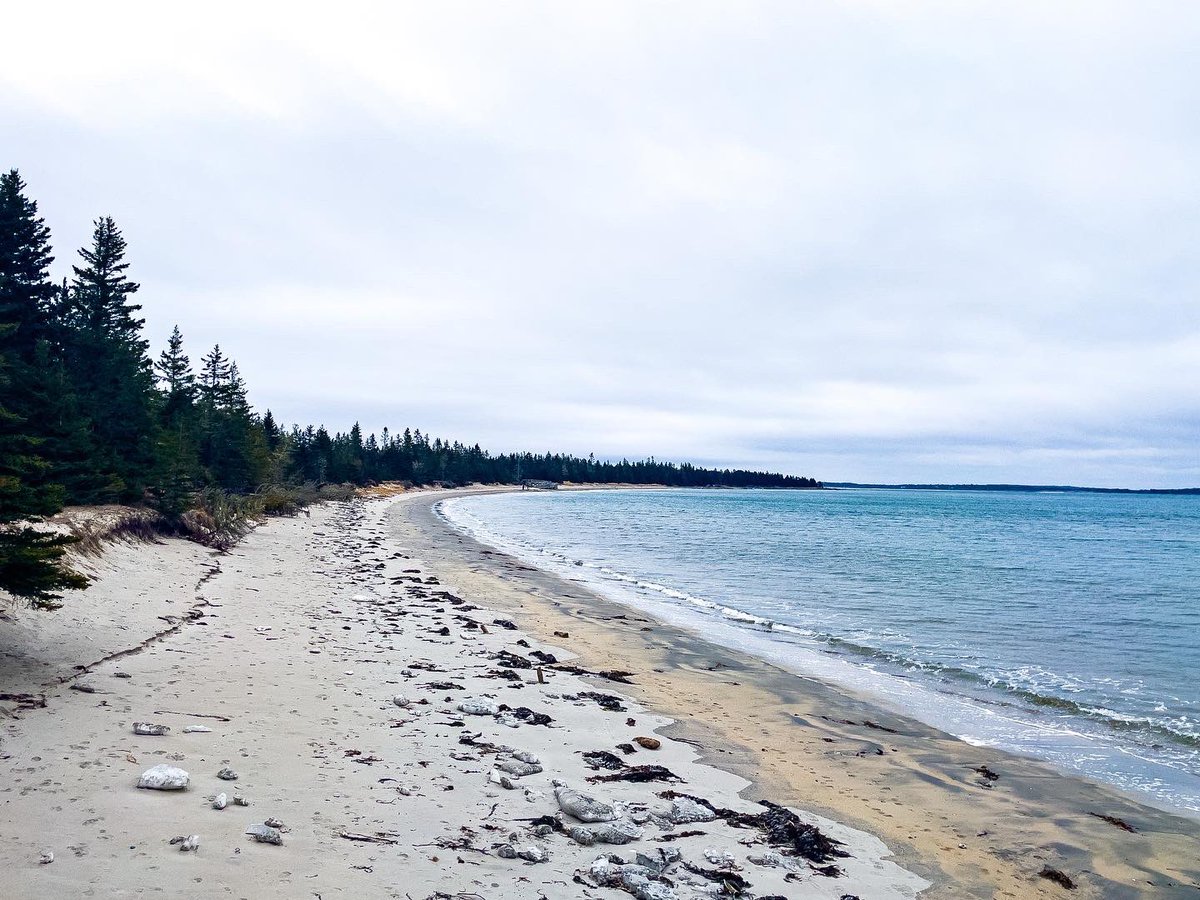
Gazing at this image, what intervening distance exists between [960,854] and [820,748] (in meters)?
3.04

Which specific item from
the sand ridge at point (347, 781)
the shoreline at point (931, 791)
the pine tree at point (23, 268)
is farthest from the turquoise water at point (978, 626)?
the pine tree at point (23, 268)

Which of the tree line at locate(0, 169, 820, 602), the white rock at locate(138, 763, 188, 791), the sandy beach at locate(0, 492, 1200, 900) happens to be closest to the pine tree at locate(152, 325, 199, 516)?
the tree line at locate(0, 169, 820, 602)

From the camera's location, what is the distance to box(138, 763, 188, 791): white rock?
222 inches

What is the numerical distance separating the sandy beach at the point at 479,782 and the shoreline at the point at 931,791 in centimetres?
4

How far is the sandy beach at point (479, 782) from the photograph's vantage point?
5047 mm

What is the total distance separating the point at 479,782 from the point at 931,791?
542cm

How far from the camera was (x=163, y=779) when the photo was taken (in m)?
5.66

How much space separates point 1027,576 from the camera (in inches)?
1345

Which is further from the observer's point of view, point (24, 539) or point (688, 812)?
point (24, 539)

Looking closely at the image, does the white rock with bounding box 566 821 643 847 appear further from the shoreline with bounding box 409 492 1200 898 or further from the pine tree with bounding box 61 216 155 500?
the pine tree with bounding box 61 216 155 500

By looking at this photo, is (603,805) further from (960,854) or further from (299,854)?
(960,854)

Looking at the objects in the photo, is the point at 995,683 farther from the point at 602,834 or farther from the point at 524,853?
the point at 524,853

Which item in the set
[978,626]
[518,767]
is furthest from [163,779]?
[978,626]

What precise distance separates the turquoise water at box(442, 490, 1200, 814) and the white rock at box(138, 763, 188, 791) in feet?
34.7
